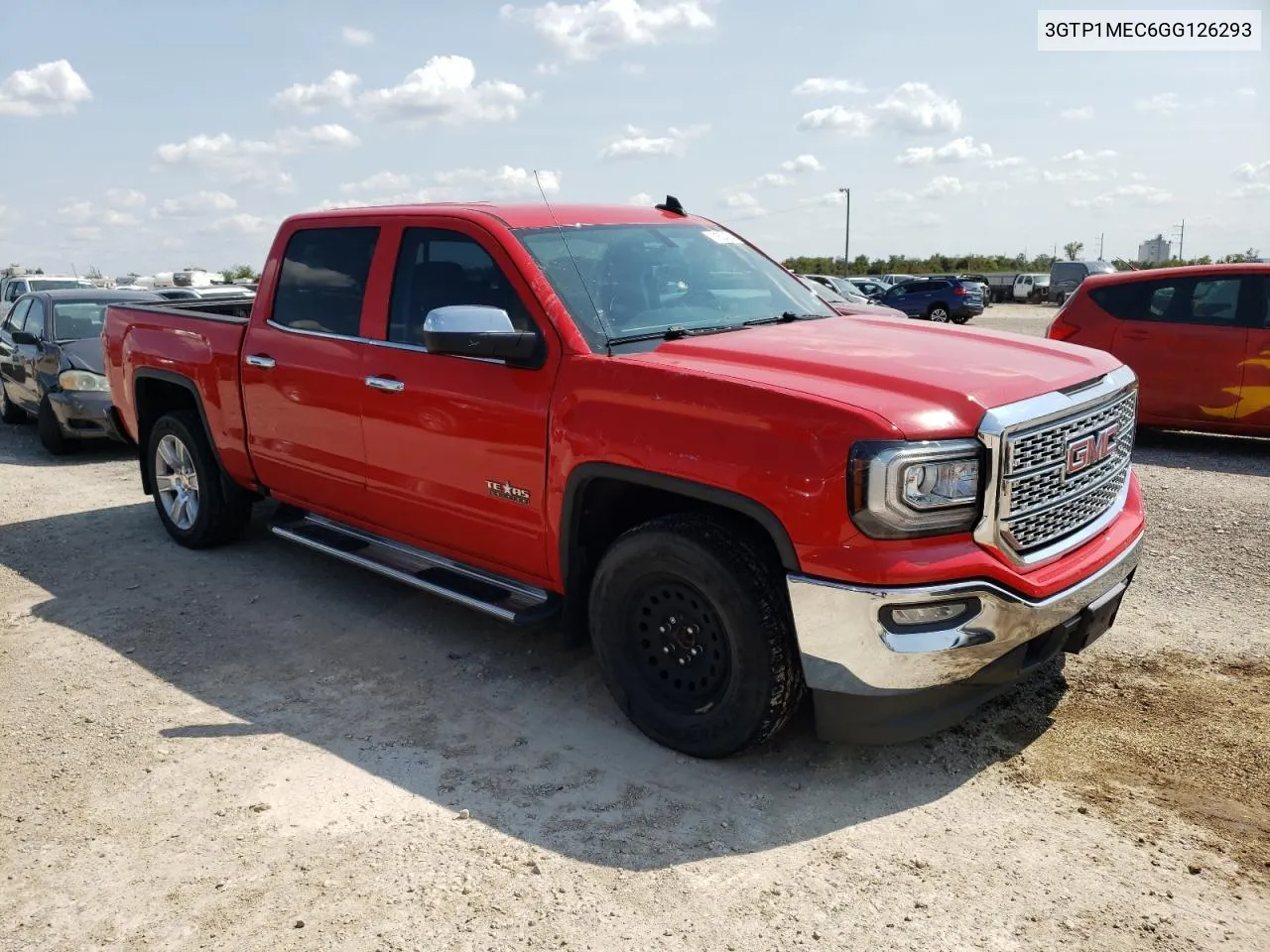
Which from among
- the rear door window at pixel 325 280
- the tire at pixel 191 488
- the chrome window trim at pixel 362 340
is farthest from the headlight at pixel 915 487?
the tire at pixel 191 488

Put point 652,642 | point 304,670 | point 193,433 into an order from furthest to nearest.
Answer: point 193,433
point 304,670
point 652,642

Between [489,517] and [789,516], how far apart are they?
1513 mm

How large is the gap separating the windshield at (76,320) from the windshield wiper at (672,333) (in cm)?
845

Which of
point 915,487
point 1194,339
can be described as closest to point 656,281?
point 915,487

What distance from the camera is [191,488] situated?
21.0 feet

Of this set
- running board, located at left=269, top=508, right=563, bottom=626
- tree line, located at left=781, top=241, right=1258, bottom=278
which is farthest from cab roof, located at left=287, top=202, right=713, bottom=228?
tree line, located at left=781, top=241, right=1258, bottom=278

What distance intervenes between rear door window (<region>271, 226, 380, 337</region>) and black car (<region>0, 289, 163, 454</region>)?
4.38 metres

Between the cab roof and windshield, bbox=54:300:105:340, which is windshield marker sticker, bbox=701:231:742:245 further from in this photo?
windshield, bbox=54:300:105:340

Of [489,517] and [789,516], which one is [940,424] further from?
[489,517]

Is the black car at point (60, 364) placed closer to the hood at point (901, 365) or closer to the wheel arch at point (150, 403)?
the wheel arch at point (150, 403)

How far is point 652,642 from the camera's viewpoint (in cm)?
375

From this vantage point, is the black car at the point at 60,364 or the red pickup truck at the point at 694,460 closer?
the red pickup truck at the point at 694,460

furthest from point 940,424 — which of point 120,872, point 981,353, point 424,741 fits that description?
point 120,872

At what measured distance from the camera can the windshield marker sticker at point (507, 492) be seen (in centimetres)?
407
